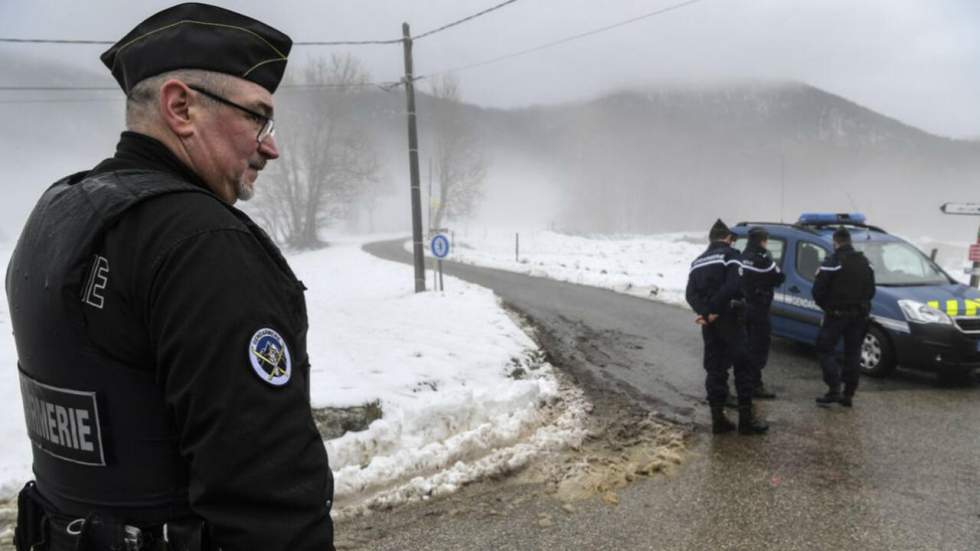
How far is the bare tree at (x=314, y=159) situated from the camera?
39.7m

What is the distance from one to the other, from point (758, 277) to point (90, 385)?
6.48 metres

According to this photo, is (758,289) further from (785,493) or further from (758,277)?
(785,493)

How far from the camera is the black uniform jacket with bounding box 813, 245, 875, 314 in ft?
20.0

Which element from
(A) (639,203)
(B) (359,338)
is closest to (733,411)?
(B) (359,338)

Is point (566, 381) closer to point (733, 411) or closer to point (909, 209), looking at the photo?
point (733, 411)

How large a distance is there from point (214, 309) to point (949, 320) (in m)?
8.12

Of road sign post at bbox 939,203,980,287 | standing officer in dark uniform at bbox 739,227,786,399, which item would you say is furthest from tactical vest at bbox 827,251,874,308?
road sign post at bbox 939,203,980,287

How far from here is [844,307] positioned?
620 cm

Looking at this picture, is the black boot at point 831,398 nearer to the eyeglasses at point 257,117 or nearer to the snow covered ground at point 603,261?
the eyeglasses at point 257,117

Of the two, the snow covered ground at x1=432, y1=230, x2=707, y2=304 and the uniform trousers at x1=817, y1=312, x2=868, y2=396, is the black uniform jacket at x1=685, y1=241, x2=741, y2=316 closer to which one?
the uniform trousers at x1=817, y1=312, x2=868, y2=396

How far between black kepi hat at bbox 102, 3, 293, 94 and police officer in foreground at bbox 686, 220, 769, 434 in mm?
4836

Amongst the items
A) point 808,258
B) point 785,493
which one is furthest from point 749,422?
point 808,258

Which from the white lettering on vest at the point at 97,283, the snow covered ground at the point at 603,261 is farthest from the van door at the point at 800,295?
the white lettering on vest at the point at 97,283

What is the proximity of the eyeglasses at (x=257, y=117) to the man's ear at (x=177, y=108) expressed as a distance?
0.09 feet
